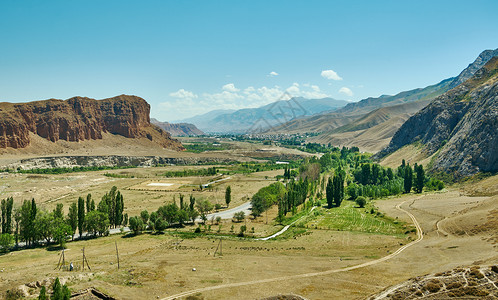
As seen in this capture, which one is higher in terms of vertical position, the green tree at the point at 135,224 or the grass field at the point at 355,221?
the green tree at the point at 135,224

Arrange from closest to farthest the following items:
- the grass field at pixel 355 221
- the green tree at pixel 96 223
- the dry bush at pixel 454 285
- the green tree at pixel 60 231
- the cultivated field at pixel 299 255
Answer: the dry bush at pixel 454 285 < the cultivated field at pixel 299 255 < the green tree at pixel 60 231 < the green tree at pixel 96 223 < the grass field at pixel 355 221

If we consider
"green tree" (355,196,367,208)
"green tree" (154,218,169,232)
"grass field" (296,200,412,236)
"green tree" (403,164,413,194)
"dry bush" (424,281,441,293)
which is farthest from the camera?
"green tree" (403,164,413,194)

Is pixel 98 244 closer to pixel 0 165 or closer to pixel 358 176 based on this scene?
pixel 358 176

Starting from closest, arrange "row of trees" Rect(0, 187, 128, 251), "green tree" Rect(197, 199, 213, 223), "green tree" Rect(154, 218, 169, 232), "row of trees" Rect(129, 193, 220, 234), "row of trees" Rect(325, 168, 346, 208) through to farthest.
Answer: "row of trees" Rect(0, 187, 128, 251) < "row of trees" Rect(129, 193, 220, 234) < "green tree" Rect(154, 218, 169, 232) < "green tree" Rect(197, 199, 213, 223) < "row of trees" Rect(325, 168, 346, 208)

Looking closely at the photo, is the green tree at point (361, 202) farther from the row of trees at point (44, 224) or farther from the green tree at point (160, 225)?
the row of trees at point (44, 224)

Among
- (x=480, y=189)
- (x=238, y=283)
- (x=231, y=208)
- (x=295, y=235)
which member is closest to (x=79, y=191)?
(x=231, y=208)

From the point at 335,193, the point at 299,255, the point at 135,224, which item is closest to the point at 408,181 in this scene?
the point at 335,193

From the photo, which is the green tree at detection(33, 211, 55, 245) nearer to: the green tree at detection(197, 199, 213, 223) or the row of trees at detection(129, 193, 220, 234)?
the row of trees at detection(129, 193, 220, 234)

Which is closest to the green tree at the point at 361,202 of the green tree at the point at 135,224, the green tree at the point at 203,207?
the green tree at the point at 203,207

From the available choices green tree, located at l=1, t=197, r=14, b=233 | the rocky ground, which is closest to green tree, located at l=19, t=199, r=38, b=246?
green tree, located at l=1, t=197, r=14, b=233
